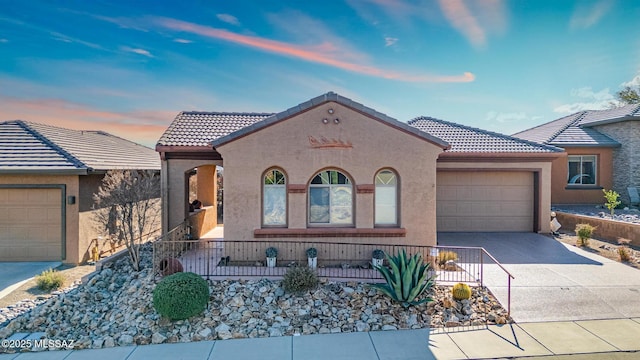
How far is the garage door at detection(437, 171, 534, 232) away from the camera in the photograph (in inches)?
601

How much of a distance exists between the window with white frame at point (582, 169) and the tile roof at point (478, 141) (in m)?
6.14

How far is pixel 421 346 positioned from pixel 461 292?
7.44ft

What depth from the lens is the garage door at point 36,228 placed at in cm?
1156

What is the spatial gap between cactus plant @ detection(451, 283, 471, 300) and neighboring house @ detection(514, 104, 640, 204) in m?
14.5

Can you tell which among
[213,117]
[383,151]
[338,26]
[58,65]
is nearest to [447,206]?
[383,151]

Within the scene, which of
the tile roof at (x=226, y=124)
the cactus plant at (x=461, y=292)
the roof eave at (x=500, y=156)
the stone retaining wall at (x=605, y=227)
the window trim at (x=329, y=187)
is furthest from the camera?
the roof eave at (x=500, y=156)

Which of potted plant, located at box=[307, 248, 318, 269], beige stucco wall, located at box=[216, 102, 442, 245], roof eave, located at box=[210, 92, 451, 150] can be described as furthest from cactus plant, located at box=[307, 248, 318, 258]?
roof eave, located at box=[210, 92, 451, 150]

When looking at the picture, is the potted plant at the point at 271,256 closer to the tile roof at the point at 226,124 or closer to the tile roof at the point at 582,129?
the tile roof at the point at 226,124

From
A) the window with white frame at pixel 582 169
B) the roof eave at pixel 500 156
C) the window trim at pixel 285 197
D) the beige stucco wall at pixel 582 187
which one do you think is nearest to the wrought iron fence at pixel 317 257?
the window trim at pixel 285 197

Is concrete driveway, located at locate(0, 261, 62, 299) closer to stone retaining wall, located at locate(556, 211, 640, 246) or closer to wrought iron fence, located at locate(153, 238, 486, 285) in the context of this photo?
wrought iron fence, located at locate(153, 238, 486, 285)

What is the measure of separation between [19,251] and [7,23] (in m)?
8.35

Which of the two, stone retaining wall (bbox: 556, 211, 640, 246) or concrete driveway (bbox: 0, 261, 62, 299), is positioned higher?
stone retaining wall (bbox: 556, 211, 640, 246)

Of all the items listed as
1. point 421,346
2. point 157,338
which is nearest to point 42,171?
point 157,338

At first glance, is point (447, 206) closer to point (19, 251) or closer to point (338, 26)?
point (338, 26)
